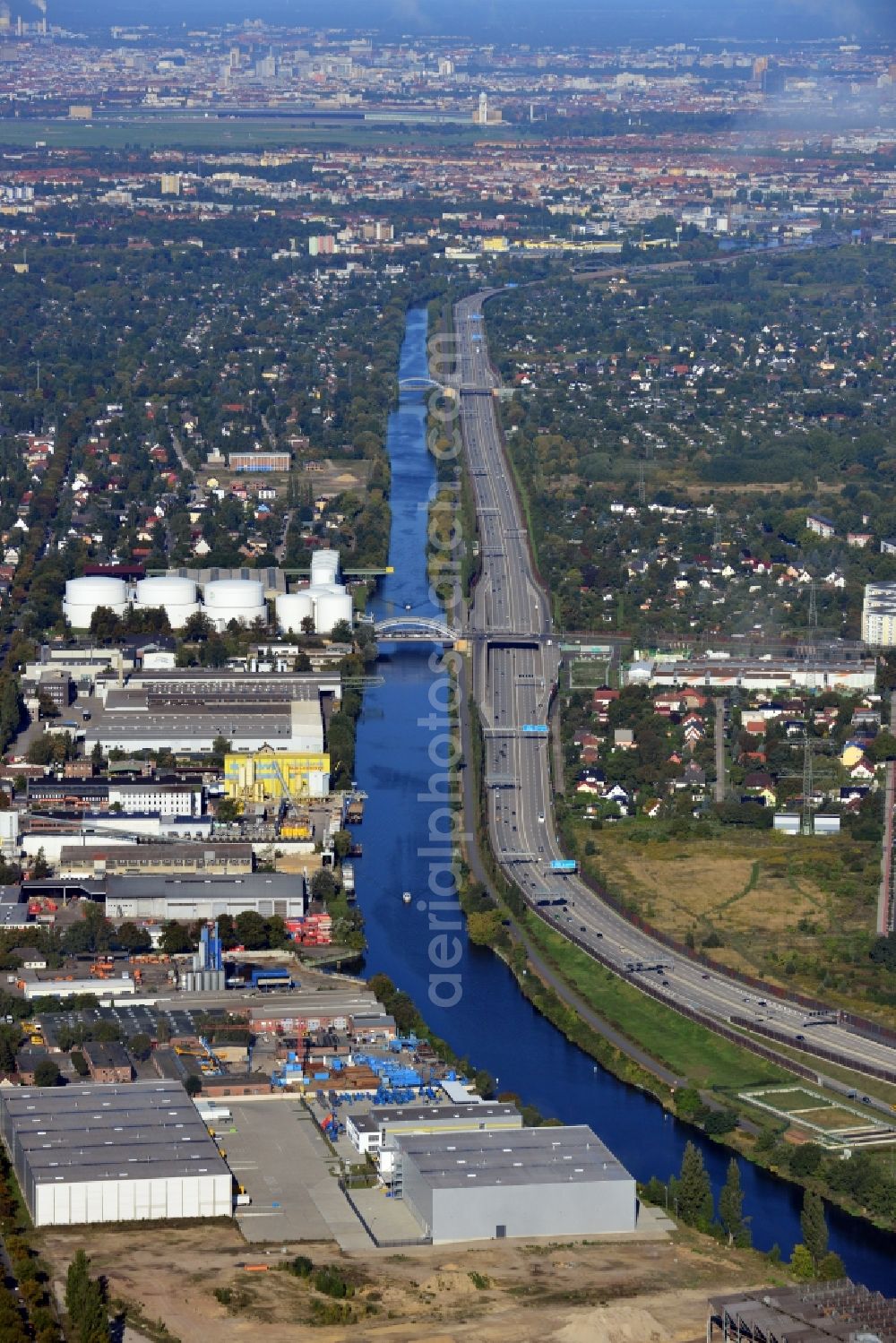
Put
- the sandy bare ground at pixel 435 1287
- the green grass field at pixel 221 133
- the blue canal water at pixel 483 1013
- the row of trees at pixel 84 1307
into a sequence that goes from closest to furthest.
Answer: the row of trees at pixel 84 1307 < the sandy bare ground at pixel 435 1287 < the blue canal water at pixel 483 1013 < the green grass field at pixel 221 133

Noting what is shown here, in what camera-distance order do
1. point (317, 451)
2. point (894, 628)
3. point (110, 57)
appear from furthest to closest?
point (110, 57) → point (317, 451) → point (894, 628)

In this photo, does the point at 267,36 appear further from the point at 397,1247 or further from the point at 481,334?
the point at 397,1247

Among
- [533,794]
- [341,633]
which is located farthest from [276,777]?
[341,633]

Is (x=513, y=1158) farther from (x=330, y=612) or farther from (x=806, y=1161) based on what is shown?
(x=330, y=612)

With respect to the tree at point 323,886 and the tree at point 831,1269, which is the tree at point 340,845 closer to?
the tree at point 323,886

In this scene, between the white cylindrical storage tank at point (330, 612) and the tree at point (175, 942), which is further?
the white cylindrical storage tank at point (330, 612)

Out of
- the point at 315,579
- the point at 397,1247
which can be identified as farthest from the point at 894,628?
the point at 397,1247

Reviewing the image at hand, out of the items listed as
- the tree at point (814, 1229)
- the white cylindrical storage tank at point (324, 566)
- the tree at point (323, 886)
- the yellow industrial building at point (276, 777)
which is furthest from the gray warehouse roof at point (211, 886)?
the white cylindrical storage tank at point (324, 566)
